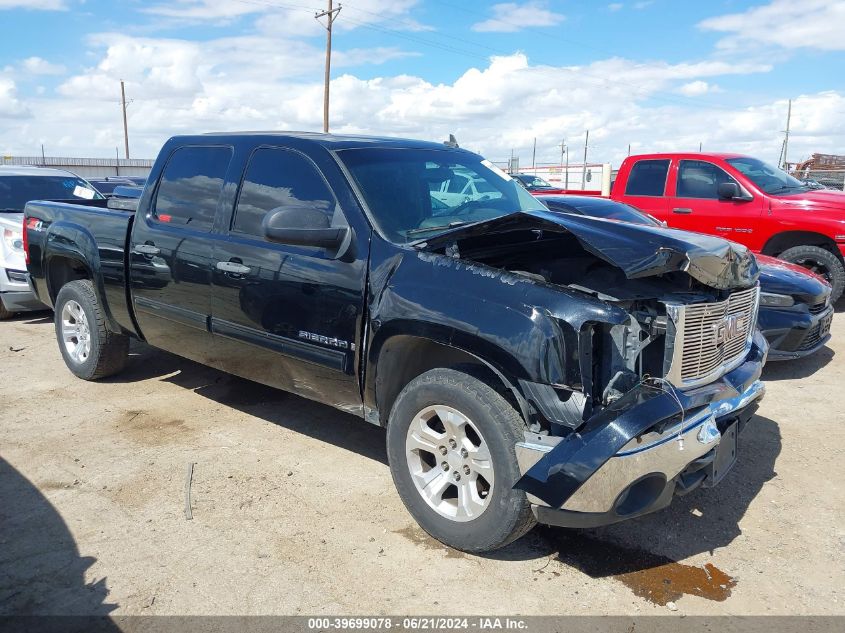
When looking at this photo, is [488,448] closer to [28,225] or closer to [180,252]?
[180,252]

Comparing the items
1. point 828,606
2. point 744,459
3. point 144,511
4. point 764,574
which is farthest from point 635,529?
point 144,511

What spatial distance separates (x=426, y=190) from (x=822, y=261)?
6.15 meters

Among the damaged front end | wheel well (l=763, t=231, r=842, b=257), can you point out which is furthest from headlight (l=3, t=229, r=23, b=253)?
wheel well (l=763, t=231, r=842, b=257)

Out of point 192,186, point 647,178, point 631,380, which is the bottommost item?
point 631,380

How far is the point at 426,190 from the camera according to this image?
13.2 ft

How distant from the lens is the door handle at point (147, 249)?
4.69 metres

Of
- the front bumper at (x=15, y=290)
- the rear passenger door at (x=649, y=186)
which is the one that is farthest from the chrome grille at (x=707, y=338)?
the front bumper at (x=15, y=290)

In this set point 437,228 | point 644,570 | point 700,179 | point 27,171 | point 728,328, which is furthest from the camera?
point 27,171

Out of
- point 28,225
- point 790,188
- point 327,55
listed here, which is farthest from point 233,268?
point 327,55

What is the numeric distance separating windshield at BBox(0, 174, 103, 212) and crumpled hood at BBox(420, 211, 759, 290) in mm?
7133

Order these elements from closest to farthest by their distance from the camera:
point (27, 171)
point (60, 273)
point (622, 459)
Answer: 1. point (622, 459)
2. point (60, 273)
3. point (27, 171)

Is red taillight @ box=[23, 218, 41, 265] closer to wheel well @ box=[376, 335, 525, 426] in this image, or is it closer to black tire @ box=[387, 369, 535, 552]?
wheel well @ box=[376, 335, 525, 426]

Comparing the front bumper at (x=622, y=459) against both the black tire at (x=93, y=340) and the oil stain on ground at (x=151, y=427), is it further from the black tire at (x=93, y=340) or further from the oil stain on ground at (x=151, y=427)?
the black tire at (x=93, y=340)

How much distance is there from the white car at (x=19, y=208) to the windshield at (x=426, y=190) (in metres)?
5.09
